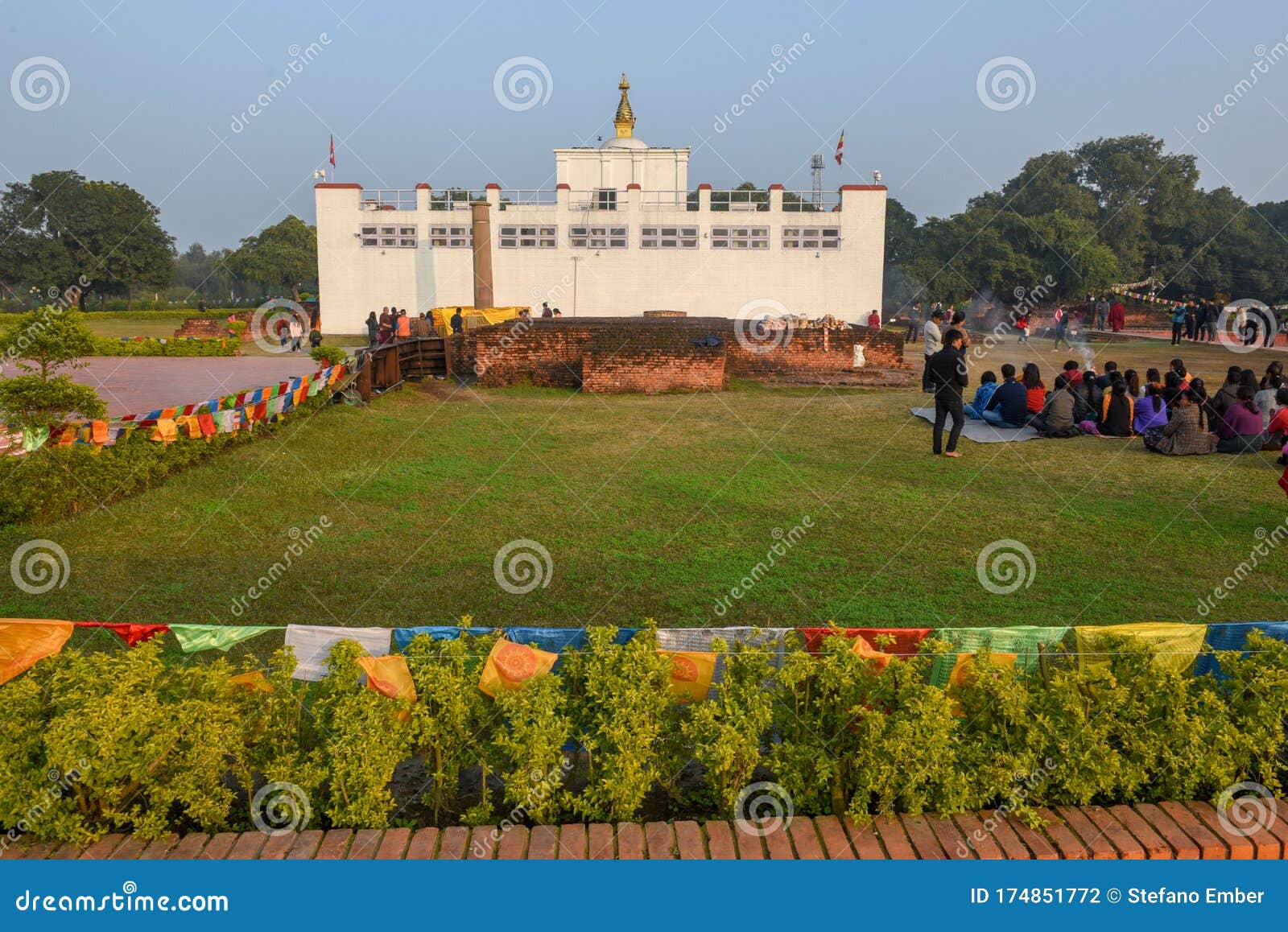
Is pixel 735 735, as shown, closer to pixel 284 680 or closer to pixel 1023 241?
pixel 284 680

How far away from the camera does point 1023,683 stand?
12.6 ft

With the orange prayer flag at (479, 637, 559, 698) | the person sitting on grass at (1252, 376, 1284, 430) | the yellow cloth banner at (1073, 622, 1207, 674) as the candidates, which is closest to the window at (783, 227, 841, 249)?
the person sitting on grass at (1252, 376, 1284, 430)

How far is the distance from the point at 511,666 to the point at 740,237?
32.9 m

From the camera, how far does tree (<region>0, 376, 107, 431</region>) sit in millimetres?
8539

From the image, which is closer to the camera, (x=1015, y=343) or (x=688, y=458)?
(x=688, y=458)

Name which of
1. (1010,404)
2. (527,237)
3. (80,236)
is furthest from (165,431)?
(80,236)

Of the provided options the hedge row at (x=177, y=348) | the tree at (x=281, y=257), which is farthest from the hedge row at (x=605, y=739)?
the tree at (x=281, y=257)

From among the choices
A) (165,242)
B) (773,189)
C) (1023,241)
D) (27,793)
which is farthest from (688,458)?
(165,242)

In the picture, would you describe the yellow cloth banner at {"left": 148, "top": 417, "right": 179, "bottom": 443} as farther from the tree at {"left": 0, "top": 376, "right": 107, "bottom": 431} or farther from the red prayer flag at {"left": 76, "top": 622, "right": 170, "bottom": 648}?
the red prayer flag at {"left": 76, "top": 622, "right": 170, "bottom": 648}

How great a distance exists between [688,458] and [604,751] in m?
7.60

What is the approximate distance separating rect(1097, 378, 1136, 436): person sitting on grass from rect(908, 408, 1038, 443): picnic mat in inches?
36.5

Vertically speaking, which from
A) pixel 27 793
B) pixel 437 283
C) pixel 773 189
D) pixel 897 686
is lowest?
pixel 27 793

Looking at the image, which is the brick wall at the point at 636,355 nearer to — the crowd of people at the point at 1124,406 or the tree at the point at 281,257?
the crowd of people at the point at 1124,406

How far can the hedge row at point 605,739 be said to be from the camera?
10.9ft
